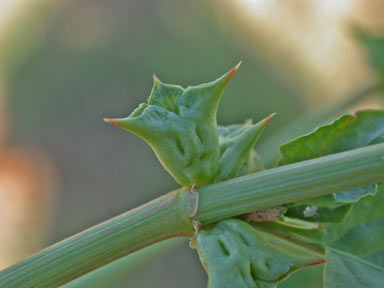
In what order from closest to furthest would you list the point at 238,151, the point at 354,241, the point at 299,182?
the point at 299,182
the point at 238,151
the point at 354,241

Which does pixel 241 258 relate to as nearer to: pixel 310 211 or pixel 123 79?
pixel 310 211

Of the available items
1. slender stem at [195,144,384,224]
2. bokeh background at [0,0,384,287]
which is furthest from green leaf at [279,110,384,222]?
bokeh background at [0,0,384,287]

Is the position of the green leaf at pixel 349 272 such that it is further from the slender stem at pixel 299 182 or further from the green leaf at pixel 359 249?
the slender stem at pixel 299 182

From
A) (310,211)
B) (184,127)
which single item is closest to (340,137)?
(310,211)

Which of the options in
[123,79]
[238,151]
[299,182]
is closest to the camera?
[299,182]

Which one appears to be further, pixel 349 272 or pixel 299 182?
pixel 349 272

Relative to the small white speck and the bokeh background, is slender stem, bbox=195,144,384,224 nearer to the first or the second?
the small white speck

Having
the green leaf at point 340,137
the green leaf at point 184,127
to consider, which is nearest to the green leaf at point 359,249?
the green leaf at point 340,137

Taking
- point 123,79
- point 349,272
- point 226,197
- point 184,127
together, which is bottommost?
point 349,272
